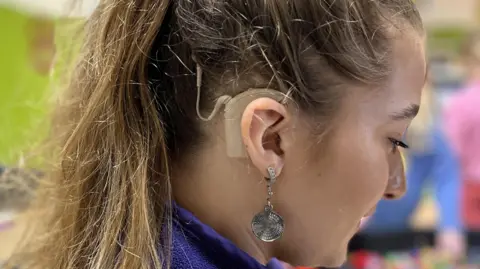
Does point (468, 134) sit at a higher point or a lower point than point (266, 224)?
higher

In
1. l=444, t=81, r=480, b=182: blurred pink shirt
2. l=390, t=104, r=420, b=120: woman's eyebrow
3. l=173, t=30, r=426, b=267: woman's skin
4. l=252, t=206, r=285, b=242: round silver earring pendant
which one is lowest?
l=252, t=206, r=285, b=242: round silver earring pendant

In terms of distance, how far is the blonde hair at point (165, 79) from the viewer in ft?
1.62

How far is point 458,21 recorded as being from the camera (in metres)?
2.62

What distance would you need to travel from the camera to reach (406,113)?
536 millimetres

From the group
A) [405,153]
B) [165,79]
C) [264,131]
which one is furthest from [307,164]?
[405,153]

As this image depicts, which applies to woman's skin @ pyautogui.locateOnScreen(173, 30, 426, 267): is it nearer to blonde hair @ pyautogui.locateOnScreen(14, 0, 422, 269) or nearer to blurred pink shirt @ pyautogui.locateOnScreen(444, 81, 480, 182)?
blonde hair @ pyautogui.locateOnScreen(14, 0, 422, 269)

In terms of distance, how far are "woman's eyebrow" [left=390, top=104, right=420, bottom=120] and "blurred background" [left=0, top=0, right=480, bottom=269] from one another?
0.73ft

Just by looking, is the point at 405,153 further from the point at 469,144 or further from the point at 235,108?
the point at 235,108

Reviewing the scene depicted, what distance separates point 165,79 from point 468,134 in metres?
1.41

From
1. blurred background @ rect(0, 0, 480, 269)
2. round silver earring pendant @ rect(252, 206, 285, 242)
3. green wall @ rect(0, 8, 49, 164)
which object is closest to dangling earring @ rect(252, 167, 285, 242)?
round silver earring pendant @ rect(252, 206, 285, 242)

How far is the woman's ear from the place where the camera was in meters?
0.49

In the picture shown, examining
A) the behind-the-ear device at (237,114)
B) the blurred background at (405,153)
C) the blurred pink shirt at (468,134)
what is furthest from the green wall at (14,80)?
the blurred pink shirt at (468,134)

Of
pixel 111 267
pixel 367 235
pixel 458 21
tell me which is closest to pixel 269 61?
pixel 111 267

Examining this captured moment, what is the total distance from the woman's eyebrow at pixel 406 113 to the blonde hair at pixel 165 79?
36 millimetres
